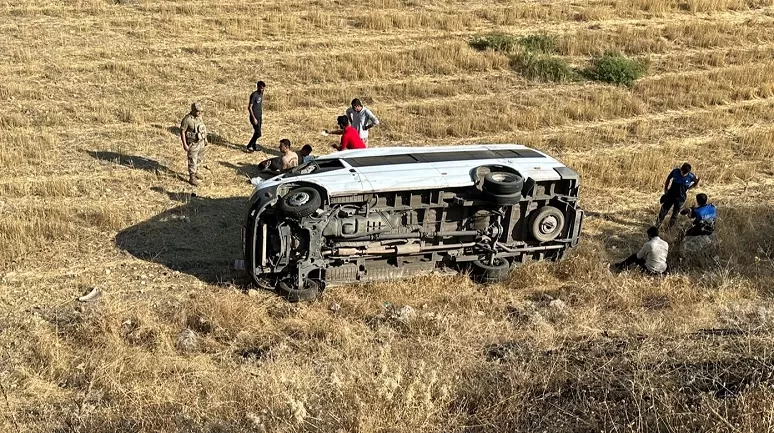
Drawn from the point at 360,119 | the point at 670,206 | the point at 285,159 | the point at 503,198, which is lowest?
the point at 670,206

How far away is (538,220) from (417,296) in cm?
195

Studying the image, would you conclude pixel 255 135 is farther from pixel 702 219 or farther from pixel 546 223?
pixel 702 219

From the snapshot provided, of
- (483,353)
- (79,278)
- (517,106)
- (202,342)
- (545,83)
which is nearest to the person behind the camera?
(483,353)

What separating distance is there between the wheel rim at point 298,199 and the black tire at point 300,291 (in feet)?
3.47

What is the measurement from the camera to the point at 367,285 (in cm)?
950

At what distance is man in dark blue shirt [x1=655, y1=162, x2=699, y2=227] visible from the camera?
1125 centimetres

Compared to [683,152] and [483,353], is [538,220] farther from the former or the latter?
[683,152]

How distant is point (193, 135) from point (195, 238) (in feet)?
6.87

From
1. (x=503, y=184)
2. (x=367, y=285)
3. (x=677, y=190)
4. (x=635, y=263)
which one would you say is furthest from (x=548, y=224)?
(x=677, y=190)

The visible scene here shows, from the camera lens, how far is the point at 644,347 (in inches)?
249

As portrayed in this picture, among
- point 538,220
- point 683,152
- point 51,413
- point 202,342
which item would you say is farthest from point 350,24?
point 51,413

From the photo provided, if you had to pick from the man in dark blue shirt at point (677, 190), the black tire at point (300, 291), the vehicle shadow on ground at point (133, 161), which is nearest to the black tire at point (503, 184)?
the black tire at point (300, 291)

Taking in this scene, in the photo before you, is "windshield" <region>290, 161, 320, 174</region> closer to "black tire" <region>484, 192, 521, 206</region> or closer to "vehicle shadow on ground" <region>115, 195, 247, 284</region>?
"vehicle shadow on ground" <region>115, 195, 247, 284</region>

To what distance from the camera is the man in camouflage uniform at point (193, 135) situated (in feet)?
39.3
